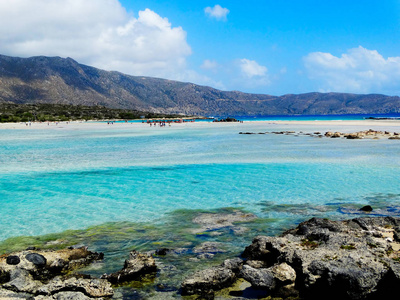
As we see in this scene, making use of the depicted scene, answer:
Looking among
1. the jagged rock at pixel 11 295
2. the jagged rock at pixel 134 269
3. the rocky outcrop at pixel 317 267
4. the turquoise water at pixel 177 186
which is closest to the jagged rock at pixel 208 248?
the rocky outcrop at pixel 317 267

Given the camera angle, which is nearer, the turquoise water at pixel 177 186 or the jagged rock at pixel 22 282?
the jagged rock at pixel 22 282

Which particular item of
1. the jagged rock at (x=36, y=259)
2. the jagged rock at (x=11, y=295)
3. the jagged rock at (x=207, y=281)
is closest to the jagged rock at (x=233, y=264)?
the jagged rock at (x=207, y=281)

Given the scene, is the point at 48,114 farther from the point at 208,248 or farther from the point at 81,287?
the point at 81,287

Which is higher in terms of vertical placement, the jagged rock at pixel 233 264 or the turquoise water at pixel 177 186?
the jagged rock at pixel 233 264

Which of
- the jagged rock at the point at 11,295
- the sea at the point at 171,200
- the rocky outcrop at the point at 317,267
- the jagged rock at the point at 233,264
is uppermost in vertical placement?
the rocky outcrop at the point at 317,267

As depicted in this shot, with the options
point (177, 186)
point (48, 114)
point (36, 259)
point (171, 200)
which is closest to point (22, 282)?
point (36, 259)

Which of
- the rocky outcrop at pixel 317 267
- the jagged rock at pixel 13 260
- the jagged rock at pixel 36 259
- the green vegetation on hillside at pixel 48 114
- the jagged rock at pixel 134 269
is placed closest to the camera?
the rocky outcrop at pixel 317 267

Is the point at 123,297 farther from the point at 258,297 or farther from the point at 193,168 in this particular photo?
the point at 193,168

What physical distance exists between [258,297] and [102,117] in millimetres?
149408

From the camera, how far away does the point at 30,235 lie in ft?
38.4

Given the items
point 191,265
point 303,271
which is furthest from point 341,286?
point 191,265

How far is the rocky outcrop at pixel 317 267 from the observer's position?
21.7 ft

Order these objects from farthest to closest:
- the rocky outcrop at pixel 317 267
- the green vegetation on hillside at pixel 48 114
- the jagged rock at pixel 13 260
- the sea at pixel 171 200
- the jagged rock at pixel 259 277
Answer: the green vegetation on hillside at pixel 48 114
the sea at pixel 171 200
the jagged rock at pixel 13 260
the jagged rock at pixel 259 277
the rocky outcrop at pixel 317 267

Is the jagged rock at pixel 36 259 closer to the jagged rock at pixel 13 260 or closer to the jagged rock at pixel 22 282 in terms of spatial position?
the jagged rock at pixel 13 260
